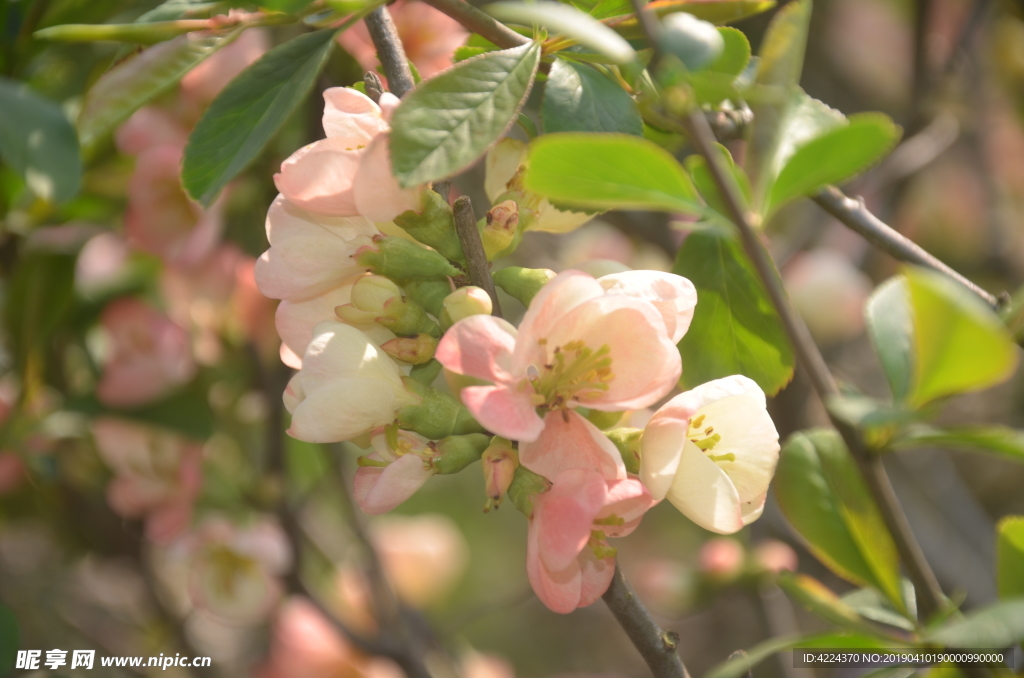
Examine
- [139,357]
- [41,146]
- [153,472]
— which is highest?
[41,146]

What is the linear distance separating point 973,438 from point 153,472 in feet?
Answer: 3.54

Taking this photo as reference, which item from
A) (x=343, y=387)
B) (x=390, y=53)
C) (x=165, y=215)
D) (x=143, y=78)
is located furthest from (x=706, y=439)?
(x=165, y=215)

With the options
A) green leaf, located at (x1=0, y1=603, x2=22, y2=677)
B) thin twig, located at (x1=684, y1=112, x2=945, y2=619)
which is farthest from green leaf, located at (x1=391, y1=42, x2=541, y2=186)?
green leaf, located at (x1=0, y1=603, x2=22, y2=677)

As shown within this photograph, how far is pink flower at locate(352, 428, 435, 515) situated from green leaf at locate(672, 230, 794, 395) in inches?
8.0

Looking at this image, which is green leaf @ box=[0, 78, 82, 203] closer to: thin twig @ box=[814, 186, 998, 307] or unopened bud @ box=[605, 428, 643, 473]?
unopened bud @ box=[605, 428, 643, 473]

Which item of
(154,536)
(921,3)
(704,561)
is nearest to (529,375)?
(154,536)

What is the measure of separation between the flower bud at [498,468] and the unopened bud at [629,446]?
68 mm

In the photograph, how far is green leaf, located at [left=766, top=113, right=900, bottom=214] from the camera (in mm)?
348

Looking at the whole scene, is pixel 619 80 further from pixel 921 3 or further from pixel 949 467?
pixel 949 467

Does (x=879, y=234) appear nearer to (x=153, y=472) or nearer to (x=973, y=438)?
(x=973, y=438)

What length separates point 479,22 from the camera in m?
0.55

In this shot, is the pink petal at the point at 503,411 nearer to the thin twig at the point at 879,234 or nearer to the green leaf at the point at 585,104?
the green leaf at the point at 585,104

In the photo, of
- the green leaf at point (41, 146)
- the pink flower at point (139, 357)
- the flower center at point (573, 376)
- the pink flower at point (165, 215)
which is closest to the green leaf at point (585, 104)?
the flower center at point (573, 376)

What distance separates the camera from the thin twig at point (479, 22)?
539 millimetres
